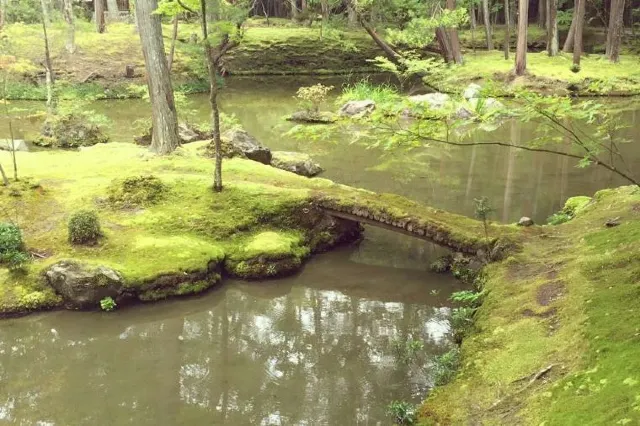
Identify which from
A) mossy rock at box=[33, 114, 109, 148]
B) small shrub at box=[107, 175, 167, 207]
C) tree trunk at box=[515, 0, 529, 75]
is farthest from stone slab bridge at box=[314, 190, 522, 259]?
tree trunk at box=[515, 0, 529, 75]

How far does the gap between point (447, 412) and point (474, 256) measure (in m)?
4.52

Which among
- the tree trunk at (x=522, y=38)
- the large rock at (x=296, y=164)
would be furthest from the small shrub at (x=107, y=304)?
the tree trunk at (x=522, y=38)

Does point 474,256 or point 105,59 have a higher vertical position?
point 105,59

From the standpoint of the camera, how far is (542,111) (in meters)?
5.32

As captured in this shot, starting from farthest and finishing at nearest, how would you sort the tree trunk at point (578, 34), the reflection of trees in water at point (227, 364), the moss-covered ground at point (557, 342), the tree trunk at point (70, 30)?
the tree trunk at point (70, 30), the tree trunk at point (578, 34), the reflection of trees in water at point (227, 364), the moss-covered ground at point (557, 342)

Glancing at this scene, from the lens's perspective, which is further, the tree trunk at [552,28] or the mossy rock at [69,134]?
the tree trunk at [552,28]

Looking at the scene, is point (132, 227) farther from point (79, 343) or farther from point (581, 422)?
point (581, 422)

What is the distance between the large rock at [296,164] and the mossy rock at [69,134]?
6747mm

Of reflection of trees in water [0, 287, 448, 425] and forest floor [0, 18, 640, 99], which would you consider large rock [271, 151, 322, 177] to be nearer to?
reflection of trees in water [0, 287, 448, 425]

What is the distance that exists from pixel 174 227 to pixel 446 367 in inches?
229

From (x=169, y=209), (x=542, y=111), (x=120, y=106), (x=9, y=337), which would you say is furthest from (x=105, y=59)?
(x=542, y=111)

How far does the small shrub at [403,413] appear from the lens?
5.76 meters

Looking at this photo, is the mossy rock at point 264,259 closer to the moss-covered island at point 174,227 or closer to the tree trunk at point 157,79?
the moss-covered island at point 174,227

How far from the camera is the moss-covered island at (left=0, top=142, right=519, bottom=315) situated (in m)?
8.82
